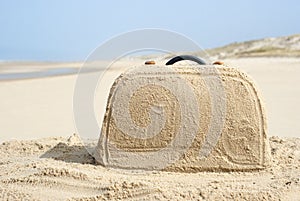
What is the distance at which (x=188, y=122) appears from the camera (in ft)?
12.9

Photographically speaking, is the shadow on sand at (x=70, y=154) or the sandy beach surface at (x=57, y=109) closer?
the shadow on sand at (x=70, y=154)

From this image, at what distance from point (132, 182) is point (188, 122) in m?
0.75

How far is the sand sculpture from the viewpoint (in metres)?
3.92

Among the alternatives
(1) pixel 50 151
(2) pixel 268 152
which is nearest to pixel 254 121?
(2) pixel 268 152

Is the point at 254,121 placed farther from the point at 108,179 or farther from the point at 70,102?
the point at 70,102

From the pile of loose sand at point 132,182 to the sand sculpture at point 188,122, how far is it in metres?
0.12

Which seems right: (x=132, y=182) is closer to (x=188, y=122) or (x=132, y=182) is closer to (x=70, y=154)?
(x=188, y=122)

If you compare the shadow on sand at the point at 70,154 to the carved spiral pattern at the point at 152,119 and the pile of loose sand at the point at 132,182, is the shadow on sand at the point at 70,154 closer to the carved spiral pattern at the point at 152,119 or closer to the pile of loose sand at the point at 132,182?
the pile of loose sand at the point at 132,182

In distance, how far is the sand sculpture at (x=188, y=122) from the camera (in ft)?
12.9

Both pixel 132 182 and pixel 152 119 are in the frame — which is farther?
pixel 152 119

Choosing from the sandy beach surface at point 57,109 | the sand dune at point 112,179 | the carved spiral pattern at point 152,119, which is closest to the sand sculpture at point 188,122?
the carved spiral pattern at point 152,119

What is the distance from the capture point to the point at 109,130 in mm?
4074

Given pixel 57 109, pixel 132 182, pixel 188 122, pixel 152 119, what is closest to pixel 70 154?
pixel 152 119

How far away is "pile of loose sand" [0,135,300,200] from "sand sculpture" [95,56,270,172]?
0.39 ft
